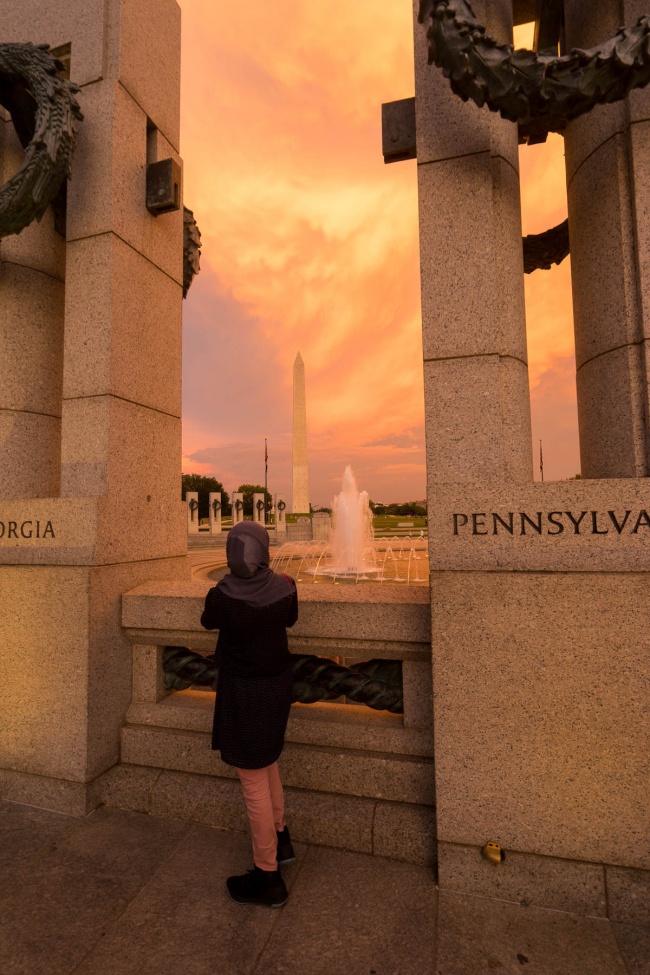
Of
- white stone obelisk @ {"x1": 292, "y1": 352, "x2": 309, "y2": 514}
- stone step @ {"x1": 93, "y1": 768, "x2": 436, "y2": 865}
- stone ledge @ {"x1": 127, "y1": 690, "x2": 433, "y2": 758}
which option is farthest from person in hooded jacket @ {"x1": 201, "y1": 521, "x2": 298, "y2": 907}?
white stone obelisk @ {"x1": 292, "y1": 352, "x2": 309, "y2": 514}

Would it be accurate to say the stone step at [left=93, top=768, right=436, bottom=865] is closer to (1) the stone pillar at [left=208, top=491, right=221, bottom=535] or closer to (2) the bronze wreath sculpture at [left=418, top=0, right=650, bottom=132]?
(2) the bronze wreath sculpture at [left=418, top=0, right=650, bottom=132]

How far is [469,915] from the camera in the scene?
2641 millimetres

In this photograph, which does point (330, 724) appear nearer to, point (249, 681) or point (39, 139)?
point (249, 681)

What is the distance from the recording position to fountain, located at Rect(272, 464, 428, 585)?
1402 centimetres

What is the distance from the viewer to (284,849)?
300 cm

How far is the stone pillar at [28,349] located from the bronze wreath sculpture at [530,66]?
144 inches

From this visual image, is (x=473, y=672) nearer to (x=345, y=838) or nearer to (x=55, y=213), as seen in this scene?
(x=345, y=838)

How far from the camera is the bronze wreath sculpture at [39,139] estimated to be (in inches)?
149

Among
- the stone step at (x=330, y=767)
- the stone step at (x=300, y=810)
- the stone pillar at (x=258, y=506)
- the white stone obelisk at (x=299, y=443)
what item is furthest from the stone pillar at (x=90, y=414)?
the white stone obelisk at (x=299, y=443)

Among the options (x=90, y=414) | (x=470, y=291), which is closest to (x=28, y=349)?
(x=90, y=414)

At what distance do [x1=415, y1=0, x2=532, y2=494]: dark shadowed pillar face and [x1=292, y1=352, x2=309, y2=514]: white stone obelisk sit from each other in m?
38.1

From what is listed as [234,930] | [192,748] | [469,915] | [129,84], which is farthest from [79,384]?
[469,915]

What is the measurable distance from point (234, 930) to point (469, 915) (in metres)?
1.23

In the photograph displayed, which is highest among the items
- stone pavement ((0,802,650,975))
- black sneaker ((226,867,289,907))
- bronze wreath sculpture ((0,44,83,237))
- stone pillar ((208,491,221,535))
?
bronze wreath sculpture ((0,44,83,237))
